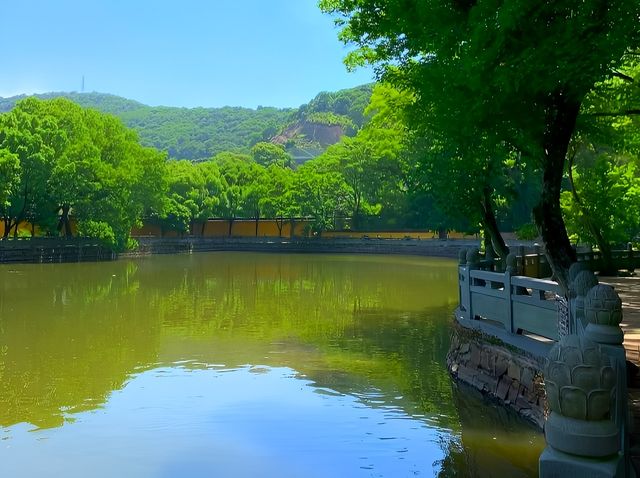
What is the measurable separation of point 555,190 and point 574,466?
7.39 m

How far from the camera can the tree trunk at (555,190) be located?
31.7 feet

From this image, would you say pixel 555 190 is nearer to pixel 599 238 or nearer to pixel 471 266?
pixel 471 266

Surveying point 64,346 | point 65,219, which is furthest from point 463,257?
point 65,219

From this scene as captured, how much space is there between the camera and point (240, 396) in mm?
9820

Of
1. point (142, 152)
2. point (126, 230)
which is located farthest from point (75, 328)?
point (142, 152)


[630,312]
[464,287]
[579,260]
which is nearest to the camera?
[630,312]

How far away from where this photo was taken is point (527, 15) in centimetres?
765

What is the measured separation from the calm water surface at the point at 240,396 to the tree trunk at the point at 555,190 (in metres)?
2.50

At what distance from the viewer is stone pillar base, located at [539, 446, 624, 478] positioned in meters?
3.01

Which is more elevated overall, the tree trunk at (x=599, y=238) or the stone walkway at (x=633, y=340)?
the tree trunk at (x=599, y=238)

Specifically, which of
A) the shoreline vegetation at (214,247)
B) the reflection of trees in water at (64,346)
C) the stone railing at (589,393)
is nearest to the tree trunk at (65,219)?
the shoreline vegetation at (214,247)

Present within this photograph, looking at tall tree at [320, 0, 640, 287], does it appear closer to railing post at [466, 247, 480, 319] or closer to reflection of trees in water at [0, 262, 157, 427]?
railing post at [466, 247, 480, 319]

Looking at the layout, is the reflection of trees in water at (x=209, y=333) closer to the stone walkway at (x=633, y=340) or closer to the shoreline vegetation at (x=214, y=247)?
the stone walkway at (x=633, y=340)

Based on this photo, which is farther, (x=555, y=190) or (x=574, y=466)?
(x=555, y=190)
